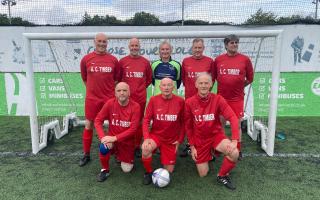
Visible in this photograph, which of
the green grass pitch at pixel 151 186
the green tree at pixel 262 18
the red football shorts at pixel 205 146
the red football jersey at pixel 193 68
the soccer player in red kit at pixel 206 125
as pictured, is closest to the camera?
the green grass pitch at pixel 151 186

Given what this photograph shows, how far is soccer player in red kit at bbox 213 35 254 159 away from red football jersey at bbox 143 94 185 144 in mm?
744

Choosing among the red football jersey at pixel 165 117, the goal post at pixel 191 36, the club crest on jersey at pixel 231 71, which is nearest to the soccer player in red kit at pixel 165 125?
the red football jersey at pixel 165 117

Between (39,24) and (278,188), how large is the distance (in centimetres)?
792

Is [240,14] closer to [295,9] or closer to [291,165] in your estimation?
[295,9]

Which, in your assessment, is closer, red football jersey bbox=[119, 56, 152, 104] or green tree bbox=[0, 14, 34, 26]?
red football jersey bbox=[119, 56, 152, 104]

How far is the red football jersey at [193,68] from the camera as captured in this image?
12.5 feet

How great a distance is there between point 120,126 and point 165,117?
568 millimetres

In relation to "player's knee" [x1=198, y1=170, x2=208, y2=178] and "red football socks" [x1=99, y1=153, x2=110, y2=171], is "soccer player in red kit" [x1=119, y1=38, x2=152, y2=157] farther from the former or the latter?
"player's knee" [x1=198, y1=170, x2=208, y2=178]

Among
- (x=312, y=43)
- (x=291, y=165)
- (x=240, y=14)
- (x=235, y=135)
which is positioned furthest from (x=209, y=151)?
(x=312, y=43)

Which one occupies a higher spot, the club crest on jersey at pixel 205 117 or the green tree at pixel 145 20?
the green tree at pixel 145 20

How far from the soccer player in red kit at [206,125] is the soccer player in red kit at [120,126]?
0.66 m

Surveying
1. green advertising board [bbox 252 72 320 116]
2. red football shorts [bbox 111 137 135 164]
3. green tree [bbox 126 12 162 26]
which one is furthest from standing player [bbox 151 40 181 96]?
green tree [bbox 126 12 162 26]

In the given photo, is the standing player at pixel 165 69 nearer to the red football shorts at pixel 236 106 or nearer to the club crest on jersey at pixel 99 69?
the club crest on jersey at pixel 99 69

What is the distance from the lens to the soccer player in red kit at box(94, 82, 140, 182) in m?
3.30
